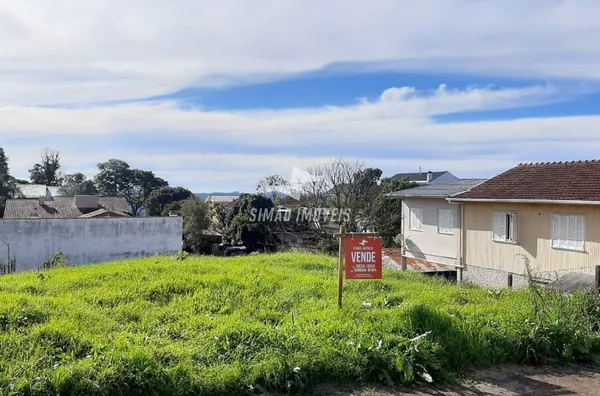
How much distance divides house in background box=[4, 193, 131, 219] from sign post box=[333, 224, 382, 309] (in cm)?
2607

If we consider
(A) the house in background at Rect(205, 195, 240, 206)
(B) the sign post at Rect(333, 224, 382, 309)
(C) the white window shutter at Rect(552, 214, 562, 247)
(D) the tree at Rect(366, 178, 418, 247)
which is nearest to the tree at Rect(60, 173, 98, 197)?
(A) the house in background at Rect(205, 195, 240, 206)

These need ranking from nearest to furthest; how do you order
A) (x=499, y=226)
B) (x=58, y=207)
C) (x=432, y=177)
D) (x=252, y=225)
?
(x=499, y=226) → (x=252, y=225) → (x=58, y=207) → (x=432, y=177)

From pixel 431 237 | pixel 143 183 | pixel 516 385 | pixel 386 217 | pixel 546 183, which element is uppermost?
pixel 143 183

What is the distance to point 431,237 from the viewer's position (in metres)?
20.1

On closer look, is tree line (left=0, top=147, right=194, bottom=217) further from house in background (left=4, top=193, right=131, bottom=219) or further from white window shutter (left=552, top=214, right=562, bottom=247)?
white window shutter (left=552, top=214, right=562, bottom=247)

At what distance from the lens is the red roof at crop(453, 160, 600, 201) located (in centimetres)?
1466

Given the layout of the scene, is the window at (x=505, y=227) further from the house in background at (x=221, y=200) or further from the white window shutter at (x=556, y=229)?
the house in background at (x=221, y=200)

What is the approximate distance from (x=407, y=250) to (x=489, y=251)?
4.58 m

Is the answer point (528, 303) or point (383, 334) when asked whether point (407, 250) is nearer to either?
point (528, 303)

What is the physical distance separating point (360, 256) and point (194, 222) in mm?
27038

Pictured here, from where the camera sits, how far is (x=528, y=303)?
720 cm

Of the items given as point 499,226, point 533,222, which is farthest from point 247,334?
point 499,226

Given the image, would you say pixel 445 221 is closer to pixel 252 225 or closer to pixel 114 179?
pixel 252 225

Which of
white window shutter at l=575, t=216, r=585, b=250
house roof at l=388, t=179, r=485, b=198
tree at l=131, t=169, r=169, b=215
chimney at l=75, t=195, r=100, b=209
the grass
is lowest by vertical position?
the grass
